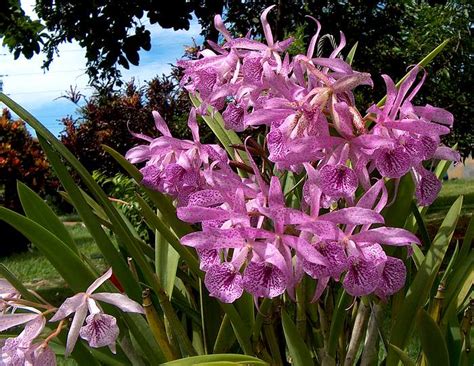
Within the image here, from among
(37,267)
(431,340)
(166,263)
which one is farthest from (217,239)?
(37,267)

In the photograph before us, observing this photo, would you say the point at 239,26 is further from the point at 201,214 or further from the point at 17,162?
the point at 201,214

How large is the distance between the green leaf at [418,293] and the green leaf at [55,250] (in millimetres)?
628

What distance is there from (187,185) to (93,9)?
197 inches

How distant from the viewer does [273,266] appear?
98cm

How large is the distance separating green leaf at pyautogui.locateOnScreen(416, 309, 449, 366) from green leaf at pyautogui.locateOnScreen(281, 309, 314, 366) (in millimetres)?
214

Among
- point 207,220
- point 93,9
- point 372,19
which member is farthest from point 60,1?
point 207,220

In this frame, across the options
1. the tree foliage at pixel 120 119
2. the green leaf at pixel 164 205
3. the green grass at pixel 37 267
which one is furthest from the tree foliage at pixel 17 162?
the green leaf at pixel 164 205

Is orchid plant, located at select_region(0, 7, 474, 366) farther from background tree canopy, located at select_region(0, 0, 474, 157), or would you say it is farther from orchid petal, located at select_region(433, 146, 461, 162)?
background tree canopy, located at select_region(0, 0, 474, 157)

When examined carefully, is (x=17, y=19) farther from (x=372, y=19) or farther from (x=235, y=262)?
(x=235, y=262)

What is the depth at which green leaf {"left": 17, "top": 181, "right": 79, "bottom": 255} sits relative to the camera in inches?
58.1

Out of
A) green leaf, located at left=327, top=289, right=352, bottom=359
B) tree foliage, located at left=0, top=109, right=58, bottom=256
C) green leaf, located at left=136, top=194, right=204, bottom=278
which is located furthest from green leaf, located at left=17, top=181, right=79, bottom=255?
tree foliage, located at left=0, top=109, right=58, bottom=256

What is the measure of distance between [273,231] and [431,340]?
40 cm

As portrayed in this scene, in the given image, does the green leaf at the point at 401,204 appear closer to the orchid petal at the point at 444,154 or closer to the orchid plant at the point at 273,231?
the orchid plant at the point at 273,231

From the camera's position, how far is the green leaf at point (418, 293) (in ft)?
4.26
